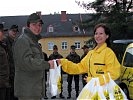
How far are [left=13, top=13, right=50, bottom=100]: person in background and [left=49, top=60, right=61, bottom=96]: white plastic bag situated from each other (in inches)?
9.3

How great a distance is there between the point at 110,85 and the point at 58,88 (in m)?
0.91

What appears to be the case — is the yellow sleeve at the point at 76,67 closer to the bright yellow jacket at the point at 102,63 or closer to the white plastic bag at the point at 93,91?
the bright yellow jacket at the point at 102,63

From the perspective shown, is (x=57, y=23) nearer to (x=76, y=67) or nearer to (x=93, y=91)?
(x=76, y=67)

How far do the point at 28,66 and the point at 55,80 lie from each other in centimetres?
72

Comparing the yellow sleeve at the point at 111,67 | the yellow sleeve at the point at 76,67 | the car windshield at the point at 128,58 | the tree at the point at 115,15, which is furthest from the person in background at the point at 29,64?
the tree at the point at 115,15

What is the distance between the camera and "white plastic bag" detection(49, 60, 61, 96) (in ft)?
20.4

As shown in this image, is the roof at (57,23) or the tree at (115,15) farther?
the roof at (57,23)

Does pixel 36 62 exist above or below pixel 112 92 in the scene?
above

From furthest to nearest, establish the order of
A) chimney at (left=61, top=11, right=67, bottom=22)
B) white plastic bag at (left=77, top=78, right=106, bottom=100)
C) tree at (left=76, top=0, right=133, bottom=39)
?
chimney at (left=61, top=11, right=67, bottom=22) < tree at (left=76, top=0, right=133, bottom=39) < white plastic bag at (left=77, top=78, right=106, bottom=100)

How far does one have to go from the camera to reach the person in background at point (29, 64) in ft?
18.6

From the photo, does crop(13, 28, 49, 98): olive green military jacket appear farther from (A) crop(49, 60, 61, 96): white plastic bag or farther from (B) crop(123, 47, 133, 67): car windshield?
(B) crop(123, 47, 133, 67): car windshield

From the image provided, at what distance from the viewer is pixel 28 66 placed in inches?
223

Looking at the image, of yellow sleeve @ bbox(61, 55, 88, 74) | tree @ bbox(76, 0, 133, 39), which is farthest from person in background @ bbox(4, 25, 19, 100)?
tree @ bbox(76, 0, 133, 39)

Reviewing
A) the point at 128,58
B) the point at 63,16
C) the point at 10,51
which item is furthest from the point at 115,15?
the point at 63,16
